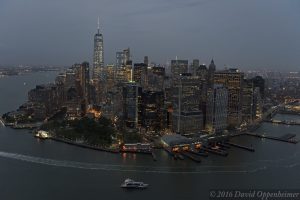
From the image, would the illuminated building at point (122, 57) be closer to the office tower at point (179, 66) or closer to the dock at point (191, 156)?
the office tower at point (179, 66)

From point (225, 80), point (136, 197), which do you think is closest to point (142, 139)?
point (136, 197)

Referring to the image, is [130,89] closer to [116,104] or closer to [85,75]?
[116,104]

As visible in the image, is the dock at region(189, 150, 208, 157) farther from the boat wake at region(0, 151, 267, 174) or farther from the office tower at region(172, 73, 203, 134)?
the office tower at region(172, 73, 203, 134)

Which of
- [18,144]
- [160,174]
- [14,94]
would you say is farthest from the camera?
[14,94]

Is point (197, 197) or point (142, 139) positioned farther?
point (142, 139)

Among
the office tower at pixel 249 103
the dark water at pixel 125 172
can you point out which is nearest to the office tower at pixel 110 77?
the office tower at pixel 249 103

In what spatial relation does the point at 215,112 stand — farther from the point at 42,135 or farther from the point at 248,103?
the point at 42,135
